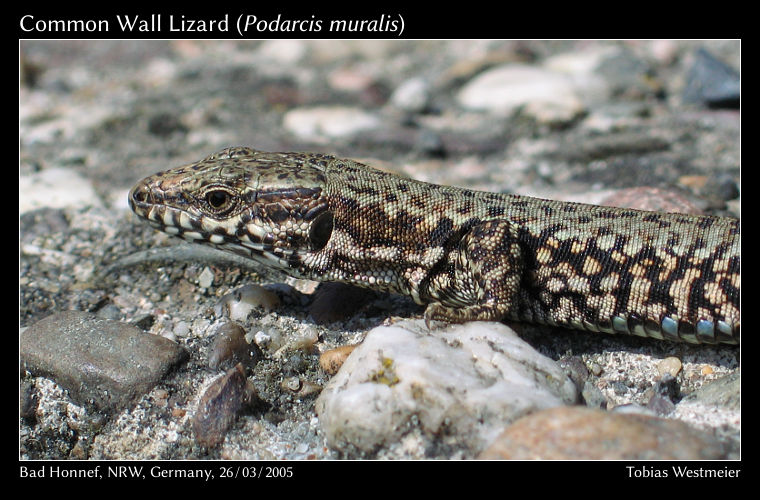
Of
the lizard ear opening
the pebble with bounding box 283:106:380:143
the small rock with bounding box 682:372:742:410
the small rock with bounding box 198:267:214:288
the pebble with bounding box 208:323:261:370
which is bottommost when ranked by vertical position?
the small rock with bounding box 682:372:742:410

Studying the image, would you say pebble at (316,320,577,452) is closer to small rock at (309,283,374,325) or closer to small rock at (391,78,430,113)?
small rock at (309,283,374,325)

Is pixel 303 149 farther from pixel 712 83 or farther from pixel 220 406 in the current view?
pixel 712 83

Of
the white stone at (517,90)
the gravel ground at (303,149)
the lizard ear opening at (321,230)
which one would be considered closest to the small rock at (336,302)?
the gravel ground at (303,149)

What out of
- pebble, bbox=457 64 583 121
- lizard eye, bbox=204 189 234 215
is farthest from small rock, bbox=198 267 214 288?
pebble, bbox=457 64 583 121

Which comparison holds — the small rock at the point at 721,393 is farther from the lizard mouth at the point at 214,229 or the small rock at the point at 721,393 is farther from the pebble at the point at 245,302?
the pebble at the point at 245,302

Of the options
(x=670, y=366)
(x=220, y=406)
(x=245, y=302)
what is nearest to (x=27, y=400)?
(x=220, y=406)

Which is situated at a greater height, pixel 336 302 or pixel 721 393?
pixel 336 302
